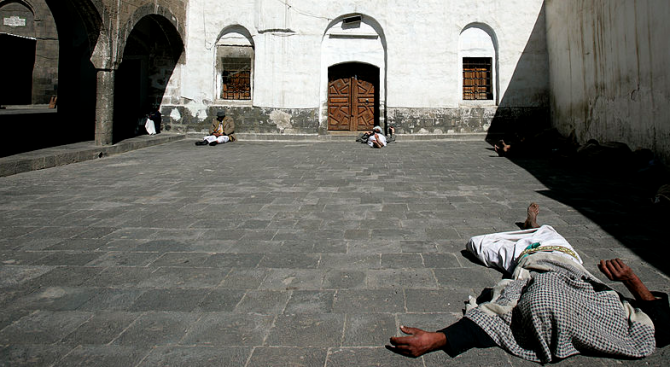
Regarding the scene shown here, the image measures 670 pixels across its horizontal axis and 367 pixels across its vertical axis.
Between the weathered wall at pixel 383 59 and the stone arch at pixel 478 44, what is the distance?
10cm

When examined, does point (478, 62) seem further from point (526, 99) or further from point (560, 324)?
point (560, 324)

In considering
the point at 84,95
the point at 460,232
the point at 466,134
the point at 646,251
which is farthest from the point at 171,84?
the point at 646,251

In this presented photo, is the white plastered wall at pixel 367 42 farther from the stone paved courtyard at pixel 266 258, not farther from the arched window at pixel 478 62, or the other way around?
the stone paved courtyard at pixel 266 258

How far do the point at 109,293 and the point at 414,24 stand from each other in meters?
13.9

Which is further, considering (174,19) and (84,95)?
(84,95)

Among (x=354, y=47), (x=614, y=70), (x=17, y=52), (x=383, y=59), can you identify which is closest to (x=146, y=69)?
(x=354, y=47)

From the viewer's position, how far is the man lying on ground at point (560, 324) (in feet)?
7.34

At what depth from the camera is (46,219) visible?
16.3ft

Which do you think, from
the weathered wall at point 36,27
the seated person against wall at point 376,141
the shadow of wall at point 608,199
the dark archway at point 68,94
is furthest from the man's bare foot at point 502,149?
the weathered wall at point 36,27

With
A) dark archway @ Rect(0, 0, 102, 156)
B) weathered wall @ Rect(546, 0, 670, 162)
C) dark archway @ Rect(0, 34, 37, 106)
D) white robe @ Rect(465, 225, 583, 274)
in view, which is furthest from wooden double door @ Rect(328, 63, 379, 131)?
dark archway @ Rect(0, 34, 37, 106)

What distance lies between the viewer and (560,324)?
2.23m

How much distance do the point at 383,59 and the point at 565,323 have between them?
1368 cm

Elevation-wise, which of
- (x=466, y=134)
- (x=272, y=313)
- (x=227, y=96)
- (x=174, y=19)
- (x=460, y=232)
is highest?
(x=174, y=19)

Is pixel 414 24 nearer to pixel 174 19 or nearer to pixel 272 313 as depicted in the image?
pixel 174 19
